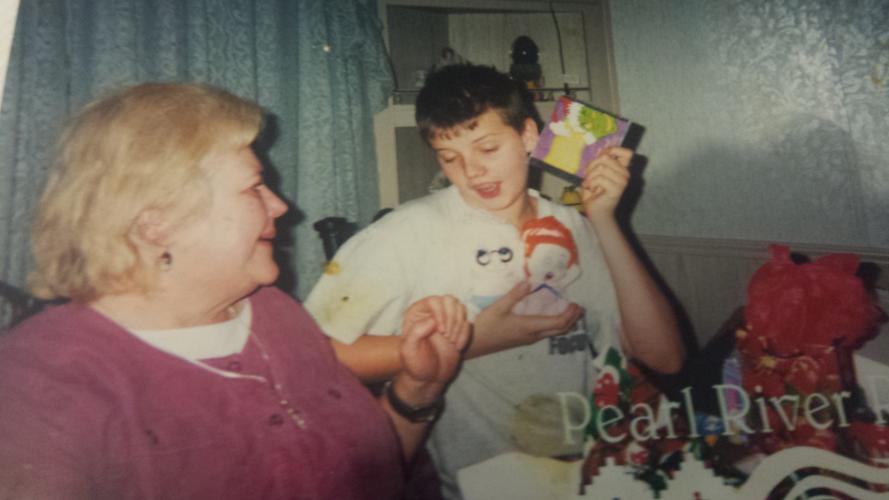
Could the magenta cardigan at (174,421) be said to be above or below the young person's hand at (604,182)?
below

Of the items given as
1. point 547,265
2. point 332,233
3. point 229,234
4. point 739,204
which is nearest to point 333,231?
point 332,233

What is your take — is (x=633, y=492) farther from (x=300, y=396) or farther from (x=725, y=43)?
(x=725, y=43)

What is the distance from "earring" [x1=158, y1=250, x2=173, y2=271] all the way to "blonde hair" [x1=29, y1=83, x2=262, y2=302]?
0.02m

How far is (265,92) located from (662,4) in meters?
0.65

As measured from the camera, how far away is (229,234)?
21.7 inches

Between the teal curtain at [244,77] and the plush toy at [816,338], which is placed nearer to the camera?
the teal curtain at [244,77]

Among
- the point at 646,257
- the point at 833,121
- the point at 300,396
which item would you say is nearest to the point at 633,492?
the point at 646,257

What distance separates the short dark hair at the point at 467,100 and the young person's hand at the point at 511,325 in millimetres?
228

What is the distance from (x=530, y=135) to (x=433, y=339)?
0.98 ft

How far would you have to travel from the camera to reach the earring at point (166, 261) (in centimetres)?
53

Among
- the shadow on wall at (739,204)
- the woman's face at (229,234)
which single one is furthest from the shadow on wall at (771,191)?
the woman's face at (229,234)

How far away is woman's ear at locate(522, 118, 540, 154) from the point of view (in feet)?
2.32

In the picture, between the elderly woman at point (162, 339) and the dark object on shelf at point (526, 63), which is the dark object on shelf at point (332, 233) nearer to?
the elderly woman at point (162, 339)

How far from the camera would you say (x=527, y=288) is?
70 cm
